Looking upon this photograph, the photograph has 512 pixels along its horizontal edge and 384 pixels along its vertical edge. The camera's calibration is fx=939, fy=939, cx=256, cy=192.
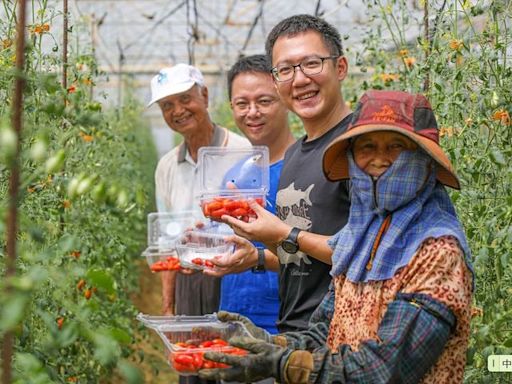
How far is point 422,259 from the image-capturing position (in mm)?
2055

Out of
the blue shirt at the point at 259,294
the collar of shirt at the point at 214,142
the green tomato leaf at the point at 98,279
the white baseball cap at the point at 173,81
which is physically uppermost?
the white baseball cap at the point at 173,81

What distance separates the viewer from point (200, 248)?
3.67 meters

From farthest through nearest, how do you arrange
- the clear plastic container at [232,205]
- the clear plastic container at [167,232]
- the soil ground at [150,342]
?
the soil ground at [150,342] → the clear plastic container at [167,232] → the clear plastic container at [232,205]

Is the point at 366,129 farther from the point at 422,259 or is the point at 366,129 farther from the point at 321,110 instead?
the point at 321,110

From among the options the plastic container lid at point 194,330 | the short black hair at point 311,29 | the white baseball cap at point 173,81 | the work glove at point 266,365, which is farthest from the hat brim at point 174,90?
the work glove at point 266,365

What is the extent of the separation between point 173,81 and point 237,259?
4.61 ft

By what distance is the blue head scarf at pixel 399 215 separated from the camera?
6.91 feet

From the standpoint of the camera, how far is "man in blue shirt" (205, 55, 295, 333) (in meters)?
3.53

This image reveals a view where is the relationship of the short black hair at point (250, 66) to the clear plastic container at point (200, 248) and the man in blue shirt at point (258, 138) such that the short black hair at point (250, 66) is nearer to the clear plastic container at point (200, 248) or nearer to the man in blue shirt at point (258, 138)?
the man in blue shirt at point (258, 138)

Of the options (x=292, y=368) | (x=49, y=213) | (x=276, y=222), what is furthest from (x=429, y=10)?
(x=292, y=368)

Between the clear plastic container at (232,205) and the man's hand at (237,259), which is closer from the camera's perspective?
the clear plastic container at (232,205)

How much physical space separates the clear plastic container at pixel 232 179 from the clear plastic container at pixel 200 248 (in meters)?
0.18

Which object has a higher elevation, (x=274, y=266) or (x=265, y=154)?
(x=265, y=154)

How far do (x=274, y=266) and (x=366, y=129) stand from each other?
1.25m
